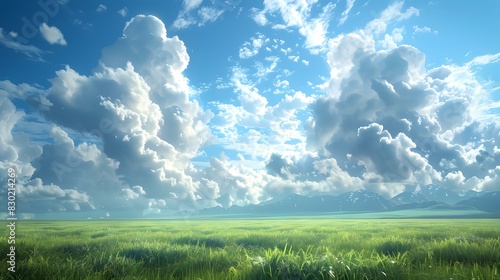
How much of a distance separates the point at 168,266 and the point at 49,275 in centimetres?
286

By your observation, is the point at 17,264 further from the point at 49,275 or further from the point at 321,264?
the point at 321,264

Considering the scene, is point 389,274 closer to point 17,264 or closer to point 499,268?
point 499,268

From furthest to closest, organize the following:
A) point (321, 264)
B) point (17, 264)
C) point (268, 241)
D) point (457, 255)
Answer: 1. point (268, 241)
2. point (457, 255)
3. point (17, 264)
4. point (321, 264)

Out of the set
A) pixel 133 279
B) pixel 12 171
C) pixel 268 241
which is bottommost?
pixel 268 241

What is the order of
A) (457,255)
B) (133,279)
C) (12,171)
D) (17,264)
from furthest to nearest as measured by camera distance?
1. (12,171)
2. (457,255)
3. (17,264)
4. (133,279)

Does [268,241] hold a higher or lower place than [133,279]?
lower

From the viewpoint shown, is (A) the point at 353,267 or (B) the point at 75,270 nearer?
(A) the point at 353,267

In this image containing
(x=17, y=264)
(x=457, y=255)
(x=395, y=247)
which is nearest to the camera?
(x=17, y=264)

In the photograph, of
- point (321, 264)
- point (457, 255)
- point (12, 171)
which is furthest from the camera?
point (12, 171)

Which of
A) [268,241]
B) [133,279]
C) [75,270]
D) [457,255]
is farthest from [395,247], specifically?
[75,270]

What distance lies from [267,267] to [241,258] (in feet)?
11.1

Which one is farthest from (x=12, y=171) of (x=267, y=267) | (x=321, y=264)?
(x=321, y=264)

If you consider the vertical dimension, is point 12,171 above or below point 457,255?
above

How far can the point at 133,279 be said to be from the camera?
6.34 metres
